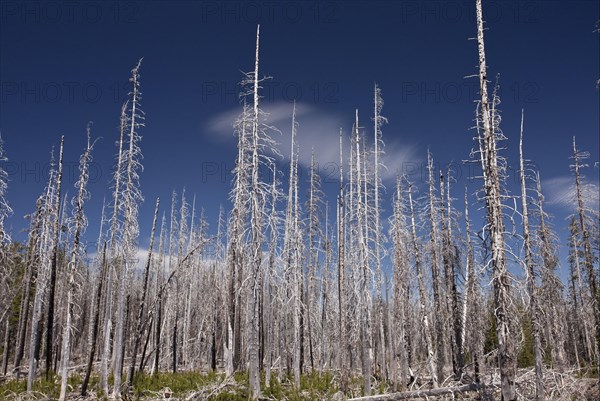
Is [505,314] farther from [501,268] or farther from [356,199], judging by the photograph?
[356,199]

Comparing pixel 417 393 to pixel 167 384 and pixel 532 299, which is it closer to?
pixel 532 299

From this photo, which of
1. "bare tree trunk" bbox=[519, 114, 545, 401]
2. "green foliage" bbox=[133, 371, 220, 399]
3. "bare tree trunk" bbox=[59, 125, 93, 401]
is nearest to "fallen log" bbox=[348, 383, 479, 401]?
"bare tree trunk" bbox=[519, 114, 545, 401]

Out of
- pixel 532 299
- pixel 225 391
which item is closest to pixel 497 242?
pixel 532 299

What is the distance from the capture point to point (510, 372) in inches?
435

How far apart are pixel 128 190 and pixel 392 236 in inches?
516

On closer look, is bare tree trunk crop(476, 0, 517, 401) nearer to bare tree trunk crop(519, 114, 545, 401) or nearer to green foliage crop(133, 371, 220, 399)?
bare tree trunk crop(519, 114, 545, 401)

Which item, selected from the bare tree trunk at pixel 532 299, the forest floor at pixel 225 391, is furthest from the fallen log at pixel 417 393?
the bare tree trunk at pixel 532 299

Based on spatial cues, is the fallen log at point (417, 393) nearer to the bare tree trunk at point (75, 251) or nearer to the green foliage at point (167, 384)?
the green foliage at point (167, 384)

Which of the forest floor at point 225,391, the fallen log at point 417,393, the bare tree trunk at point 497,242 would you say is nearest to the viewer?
the bare tree trunk at point 497,242

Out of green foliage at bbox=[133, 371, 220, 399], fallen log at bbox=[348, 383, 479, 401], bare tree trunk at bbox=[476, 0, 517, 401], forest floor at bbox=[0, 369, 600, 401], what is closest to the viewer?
bare tree trunk at bbox=[476, 0, 517, 401]

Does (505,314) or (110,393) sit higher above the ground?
(505,314)

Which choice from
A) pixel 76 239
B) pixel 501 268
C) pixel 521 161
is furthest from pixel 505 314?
pixel 76 239

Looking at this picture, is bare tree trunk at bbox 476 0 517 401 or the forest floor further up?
bare tree trunk at bbox 476 0 517 401

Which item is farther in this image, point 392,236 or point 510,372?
point 392,236
